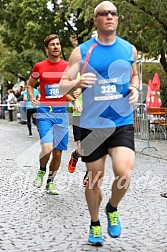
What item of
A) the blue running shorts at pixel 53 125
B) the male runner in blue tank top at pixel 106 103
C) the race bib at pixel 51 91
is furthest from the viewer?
the blue running shorts at pixel 53 125

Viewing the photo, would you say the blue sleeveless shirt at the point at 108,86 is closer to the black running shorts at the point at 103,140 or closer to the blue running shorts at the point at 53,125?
the black running shorts at the point at 103,140

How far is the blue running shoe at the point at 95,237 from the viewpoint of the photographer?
17.3ft

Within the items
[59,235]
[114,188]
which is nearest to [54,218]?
[59,235]

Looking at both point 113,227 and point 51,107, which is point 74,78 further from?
point 51,107

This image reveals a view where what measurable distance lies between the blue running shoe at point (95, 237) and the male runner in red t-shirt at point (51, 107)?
9.34 feet

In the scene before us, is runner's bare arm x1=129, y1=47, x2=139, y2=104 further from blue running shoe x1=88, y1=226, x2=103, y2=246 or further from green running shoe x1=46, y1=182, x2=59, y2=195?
green running shoe x1=46, y1=182, x2=59, y2=195

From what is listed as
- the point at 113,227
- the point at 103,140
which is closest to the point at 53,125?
the point at 103,140

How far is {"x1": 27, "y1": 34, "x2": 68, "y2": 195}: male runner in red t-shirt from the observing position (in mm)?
8125

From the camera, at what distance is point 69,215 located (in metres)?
6.73

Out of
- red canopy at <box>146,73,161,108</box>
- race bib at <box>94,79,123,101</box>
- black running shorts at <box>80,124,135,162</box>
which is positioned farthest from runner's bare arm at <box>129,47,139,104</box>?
red canopy at <box>146,73,161,108</box>

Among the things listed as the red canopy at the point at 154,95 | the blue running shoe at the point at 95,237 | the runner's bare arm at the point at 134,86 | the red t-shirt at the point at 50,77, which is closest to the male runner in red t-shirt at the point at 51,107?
the red t-shirt at the point at 50,77

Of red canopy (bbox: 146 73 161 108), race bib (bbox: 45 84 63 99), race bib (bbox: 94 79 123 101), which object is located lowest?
red canopy (bbox: 146 73 161 108)

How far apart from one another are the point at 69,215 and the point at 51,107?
1967 mm

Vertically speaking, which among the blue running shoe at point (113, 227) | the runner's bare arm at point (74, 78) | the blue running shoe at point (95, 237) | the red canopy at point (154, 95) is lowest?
the red canopy at point (154, 95)
